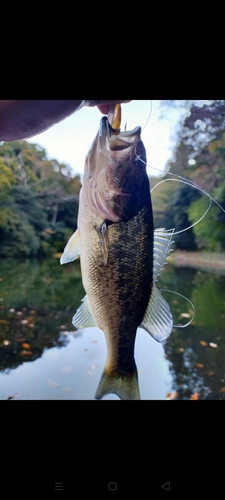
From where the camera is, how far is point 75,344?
173 centimetres

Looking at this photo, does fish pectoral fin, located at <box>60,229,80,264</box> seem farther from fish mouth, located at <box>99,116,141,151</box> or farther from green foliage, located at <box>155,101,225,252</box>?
green foliage, located at <box>155,101,225,252</box>

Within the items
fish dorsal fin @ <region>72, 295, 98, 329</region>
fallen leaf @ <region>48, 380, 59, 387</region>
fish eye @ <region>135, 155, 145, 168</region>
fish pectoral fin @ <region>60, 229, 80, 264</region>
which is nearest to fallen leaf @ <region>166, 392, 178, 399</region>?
fallen leaf @ <region>48, 380, 59, 387</region>

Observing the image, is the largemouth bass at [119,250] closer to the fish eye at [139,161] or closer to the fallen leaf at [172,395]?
the fish eye at [139,161]

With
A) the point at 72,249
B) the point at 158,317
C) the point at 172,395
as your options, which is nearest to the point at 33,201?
the point at 72,249

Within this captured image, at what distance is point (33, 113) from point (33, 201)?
0.73m

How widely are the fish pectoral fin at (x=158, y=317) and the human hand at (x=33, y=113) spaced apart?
0.49 m

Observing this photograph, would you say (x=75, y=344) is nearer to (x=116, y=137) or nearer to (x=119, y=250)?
(x=119, y=250)
